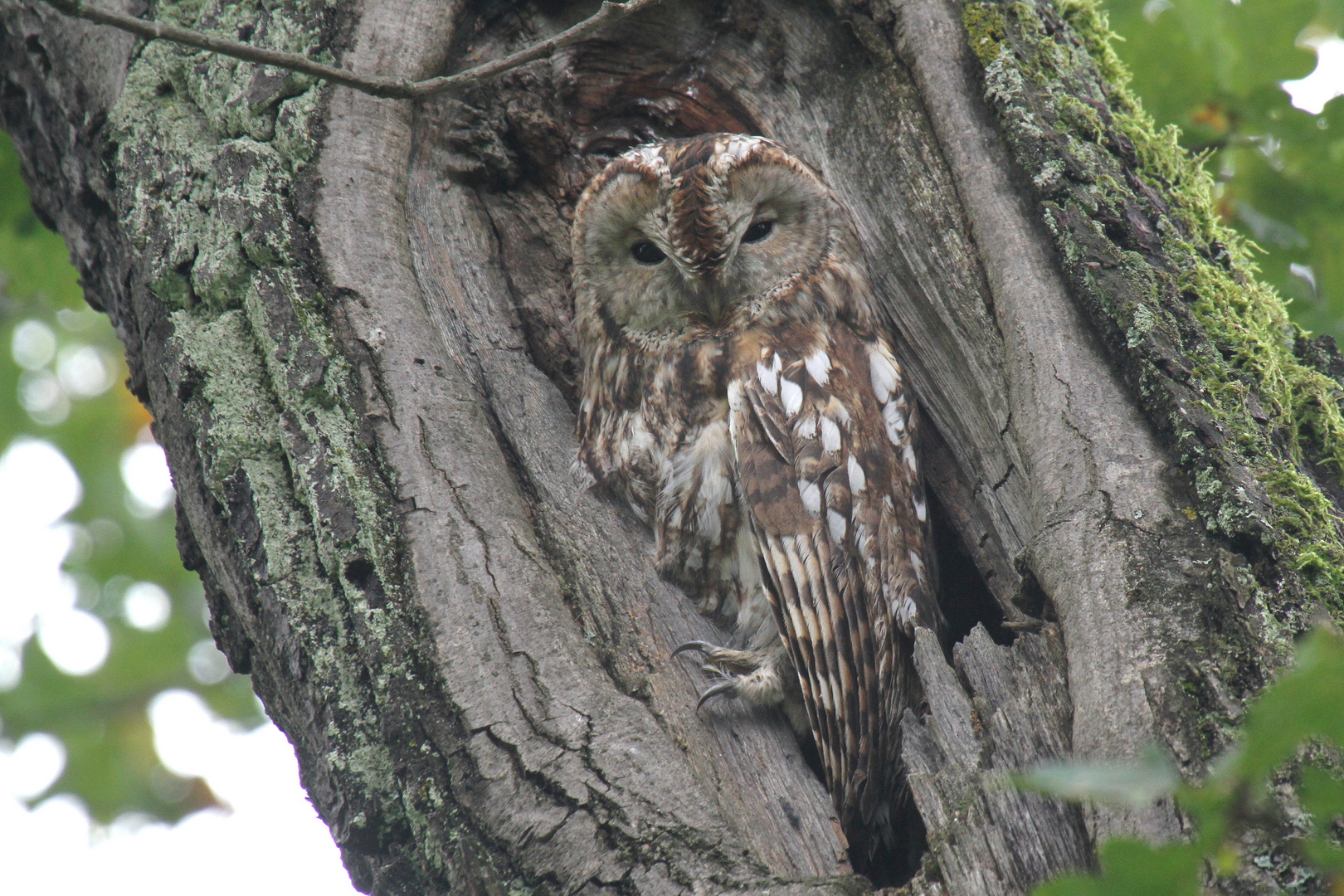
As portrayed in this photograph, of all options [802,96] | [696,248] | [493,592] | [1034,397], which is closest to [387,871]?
[493,592]

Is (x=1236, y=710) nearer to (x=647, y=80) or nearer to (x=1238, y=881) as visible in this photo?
(x=1238, y=881)

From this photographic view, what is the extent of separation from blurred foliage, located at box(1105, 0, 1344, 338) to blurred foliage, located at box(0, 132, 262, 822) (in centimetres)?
493

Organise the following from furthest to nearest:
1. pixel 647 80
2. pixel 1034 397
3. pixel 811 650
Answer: pixel 647 80 < pixel 811 650 < pixel 1034 397

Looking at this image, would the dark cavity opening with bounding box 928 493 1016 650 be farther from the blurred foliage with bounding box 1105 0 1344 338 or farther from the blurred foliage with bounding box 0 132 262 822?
the blurred foliage with bounding box 0 132 262 822

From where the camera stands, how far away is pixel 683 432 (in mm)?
2445

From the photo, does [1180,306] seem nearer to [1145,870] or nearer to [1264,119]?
[1264,119]

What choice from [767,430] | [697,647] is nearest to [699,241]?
[767,430]

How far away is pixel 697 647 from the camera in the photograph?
1.97m

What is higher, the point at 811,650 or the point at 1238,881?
the point at 811,650

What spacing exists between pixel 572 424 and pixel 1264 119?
199cm

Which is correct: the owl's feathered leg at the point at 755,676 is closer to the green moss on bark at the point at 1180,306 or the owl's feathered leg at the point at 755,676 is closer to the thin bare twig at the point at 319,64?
the green moss on bark at the point at 1180,306

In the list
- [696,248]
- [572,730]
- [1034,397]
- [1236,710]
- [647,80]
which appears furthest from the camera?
[647,80]

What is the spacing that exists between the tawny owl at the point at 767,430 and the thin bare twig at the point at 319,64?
0.72 meters

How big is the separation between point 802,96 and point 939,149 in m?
Result: 0.50
